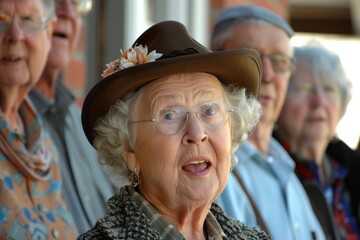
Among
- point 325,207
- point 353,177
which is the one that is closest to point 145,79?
point 325,207

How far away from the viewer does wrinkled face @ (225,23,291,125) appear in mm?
4930

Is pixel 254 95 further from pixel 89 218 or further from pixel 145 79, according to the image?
pixel 89 218

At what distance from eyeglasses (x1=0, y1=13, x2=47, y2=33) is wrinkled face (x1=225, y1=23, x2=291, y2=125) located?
1.12m

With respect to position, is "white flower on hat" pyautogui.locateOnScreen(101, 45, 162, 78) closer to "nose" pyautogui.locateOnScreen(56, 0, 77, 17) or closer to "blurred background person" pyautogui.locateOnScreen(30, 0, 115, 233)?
"blurred background person" pyautogui.locateOnScreen(30, 0, 115, 233)

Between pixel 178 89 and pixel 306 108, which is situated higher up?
pixel 178 89

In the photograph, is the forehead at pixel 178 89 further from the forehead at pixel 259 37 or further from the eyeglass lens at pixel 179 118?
the forehead at pixel 259 37

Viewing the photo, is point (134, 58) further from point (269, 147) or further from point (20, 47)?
point (269, 147)

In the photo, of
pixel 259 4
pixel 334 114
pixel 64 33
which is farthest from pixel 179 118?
pixel 259 4

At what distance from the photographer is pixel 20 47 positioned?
416cm

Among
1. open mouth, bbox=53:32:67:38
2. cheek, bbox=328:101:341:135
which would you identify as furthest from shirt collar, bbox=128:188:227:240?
cheek, bbox=328:101:341:135

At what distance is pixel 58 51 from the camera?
477 centimetres

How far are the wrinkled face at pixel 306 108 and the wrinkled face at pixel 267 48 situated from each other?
721 mm

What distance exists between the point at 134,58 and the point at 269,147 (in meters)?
2.03

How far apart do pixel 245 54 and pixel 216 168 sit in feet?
1.38
